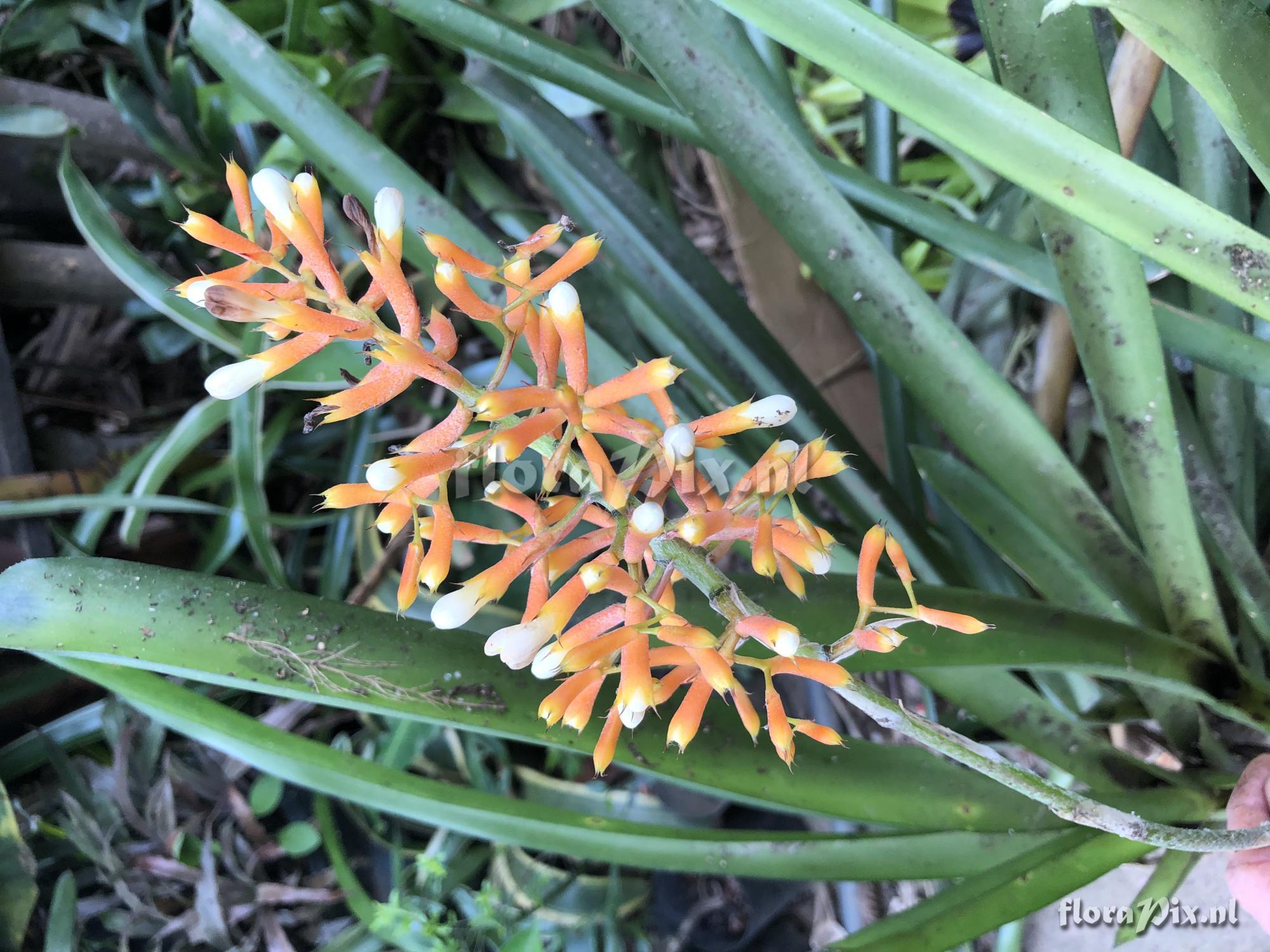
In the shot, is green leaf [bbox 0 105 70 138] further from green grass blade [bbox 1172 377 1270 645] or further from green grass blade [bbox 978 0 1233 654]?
green grass blade [bbox 1172 377 1270 645]

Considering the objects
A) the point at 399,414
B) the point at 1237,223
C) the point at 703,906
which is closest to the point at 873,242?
the point at 1237,223

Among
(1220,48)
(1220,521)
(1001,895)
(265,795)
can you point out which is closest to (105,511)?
(265,795)

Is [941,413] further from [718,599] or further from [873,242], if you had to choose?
[718,599]

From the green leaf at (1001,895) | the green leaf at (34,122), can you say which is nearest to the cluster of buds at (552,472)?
the green leaf at (1001,895)

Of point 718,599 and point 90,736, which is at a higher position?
point 718,599

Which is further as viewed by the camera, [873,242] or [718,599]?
[873,242]

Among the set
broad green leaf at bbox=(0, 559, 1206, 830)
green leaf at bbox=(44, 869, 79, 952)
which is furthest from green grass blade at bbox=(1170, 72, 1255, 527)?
green leaf at bbox=(44, 869, 79, 952)

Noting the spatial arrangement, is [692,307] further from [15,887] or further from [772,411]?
[15,887]
